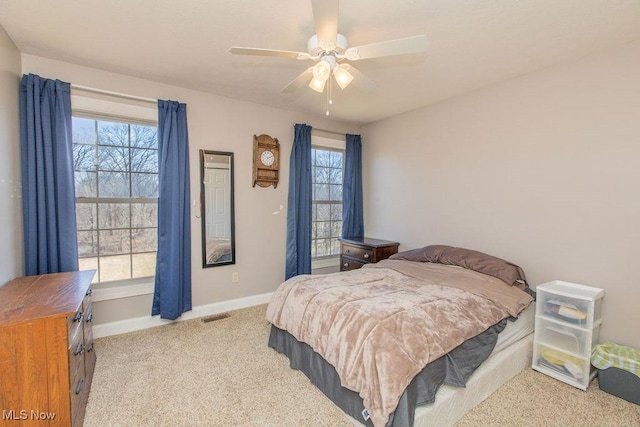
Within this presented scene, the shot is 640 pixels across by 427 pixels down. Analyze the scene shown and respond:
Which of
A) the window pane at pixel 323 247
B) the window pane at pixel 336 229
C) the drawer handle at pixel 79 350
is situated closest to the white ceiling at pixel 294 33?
the drawer handle at pixel 79 350

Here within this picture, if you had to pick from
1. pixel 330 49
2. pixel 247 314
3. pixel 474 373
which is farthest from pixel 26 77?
pixel 474 373

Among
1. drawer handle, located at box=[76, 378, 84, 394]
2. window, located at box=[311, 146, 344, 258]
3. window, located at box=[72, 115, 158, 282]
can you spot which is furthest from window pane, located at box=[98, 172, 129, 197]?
window, located at box=[311, 146, 344, 258]

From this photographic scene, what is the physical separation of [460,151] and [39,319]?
3659 millimetres

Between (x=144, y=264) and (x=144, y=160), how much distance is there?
109 cm

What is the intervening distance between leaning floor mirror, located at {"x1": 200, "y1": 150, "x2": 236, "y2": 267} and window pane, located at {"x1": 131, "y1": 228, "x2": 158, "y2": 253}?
0.50 meters

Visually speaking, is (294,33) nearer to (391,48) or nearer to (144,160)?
(391,48)

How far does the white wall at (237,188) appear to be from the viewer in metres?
2.88

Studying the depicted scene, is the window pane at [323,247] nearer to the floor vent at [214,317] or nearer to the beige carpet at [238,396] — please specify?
the floor vent at [214,317]

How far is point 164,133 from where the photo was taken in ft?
9.61

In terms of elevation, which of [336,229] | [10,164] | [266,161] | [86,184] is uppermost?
[266,161]

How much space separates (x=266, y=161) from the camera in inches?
144

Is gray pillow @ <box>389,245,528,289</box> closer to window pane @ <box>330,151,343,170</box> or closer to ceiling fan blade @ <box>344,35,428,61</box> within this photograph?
window pane @ <box>330,151,343,170</box>

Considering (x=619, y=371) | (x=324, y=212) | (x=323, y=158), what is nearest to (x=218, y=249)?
(x=324, y=212)

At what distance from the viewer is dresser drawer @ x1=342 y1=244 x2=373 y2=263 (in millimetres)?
3777
